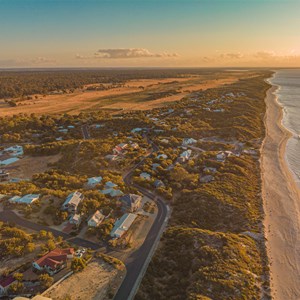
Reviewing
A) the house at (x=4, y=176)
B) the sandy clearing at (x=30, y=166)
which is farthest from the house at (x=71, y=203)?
the house at (x=4, y=176)

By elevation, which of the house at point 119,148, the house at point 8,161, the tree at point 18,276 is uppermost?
the house at point 119,148

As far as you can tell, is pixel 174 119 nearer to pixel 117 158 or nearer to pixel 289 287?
pixel 117 158

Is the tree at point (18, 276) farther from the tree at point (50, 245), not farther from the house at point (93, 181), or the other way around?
the house at point (93, 181)

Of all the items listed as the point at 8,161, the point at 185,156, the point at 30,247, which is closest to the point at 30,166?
the point at 8,161

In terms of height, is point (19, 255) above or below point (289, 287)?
above

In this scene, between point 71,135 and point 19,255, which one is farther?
point 71,135

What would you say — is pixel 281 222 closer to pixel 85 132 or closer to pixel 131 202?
pixel 131 202

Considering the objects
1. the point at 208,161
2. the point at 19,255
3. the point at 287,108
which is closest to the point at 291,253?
the point at 208,161
